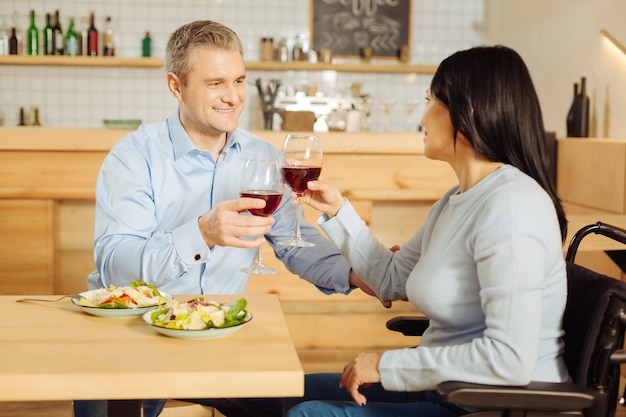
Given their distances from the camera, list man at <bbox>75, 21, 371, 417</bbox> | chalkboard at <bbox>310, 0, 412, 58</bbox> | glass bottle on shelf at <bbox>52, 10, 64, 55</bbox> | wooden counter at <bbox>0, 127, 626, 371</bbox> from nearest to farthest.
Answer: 1. man at <bbox>75, 21, 371, 417</bbox>
2. wooden counter at <bbox>0, 127, 626, 371</bbox>
3. glass bottle on shelf at <bbox>52, 10, 64, 55</bbox>
4. chalkboard at <bbox>310, 0, 412, 58</bbox>

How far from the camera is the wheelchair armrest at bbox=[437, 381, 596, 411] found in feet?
4.66

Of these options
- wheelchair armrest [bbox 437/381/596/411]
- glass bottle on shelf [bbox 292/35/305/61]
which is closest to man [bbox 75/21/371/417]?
wheelchair armrest [bbox 437/381/596/411]

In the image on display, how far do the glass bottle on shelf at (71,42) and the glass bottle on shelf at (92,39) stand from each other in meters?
0.09

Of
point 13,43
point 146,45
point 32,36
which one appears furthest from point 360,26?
point 13,43

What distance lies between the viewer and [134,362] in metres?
1.39

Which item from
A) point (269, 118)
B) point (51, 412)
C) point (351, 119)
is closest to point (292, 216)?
point (51, 412)

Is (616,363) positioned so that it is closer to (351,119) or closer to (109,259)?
(109,259)

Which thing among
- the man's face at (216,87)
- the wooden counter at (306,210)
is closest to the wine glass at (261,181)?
the man's face at (216,87)

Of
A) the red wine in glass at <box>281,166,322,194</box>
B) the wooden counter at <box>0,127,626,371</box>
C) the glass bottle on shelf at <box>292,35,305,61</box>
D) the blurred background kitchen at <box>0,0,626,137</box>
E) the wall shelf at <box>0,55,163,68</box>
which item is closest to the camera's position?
the red wine in glass at <box>281,166,322,194</box>

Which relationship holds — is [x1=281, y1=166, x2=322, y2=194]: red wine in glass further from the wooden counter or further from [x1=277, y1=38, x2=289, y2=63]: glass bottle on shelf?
[x1=277, y1=38, x2=289, y2=63]: glass bottle on shelf

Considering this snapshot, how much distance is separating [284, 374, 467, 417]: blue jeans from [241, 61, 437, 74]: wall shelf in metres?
4.97

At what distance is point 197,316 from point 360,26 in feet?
18.9

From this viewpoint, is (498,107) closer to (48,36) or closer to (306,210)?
(306,210)

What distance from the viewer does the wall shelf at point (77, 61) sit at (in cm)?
637
